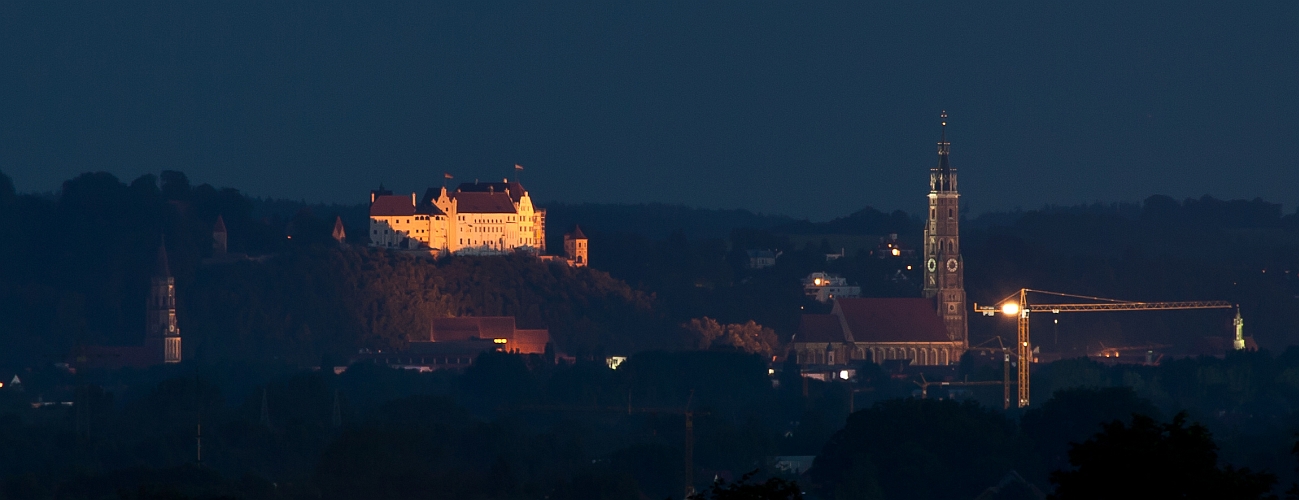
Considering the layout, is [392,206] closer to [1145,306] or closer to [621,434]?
[1145,306]

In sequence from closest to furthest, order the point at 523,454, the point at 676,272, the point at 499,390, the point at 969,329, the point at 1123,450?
the point at 1123,450
the point at 523,454
the point at 499,390
the point at 969,329
the point at 676,272

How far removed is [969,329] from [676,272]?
20.1 meters

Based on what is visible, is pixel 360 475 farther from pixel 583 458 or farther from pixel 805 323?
pixel 805 323

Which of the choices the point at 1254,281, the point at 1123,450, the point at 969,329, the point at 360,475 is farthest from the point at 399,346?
the point at 1123,450

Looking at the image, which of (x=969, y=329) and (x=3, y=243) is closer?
(x=969, y=329)

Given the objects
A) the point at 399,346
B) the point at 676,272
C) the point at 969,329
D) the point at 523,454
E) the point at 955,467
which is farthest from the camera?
the point at 676,272

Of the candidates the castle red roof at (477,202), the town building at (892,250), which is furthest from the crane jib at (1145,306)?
the castle red roof at (477,202)

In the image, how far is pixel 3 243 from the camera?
166 meters

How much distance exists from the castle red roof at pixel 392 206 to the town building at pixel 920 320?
23.6m

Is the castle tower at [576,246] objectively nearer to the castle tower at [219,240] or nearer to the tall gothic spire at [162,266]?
the castle tower at [219,240]

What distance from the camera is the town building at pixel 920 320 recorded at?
140 m

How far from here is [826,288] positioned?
165m

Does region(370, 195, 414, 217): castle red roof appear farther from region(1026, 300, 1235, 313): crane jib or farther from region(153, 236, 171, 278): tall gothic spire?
region(1026, 300, 1235, 313): crane jib

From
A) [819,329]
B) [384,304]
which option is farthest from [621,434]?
[384,304]
